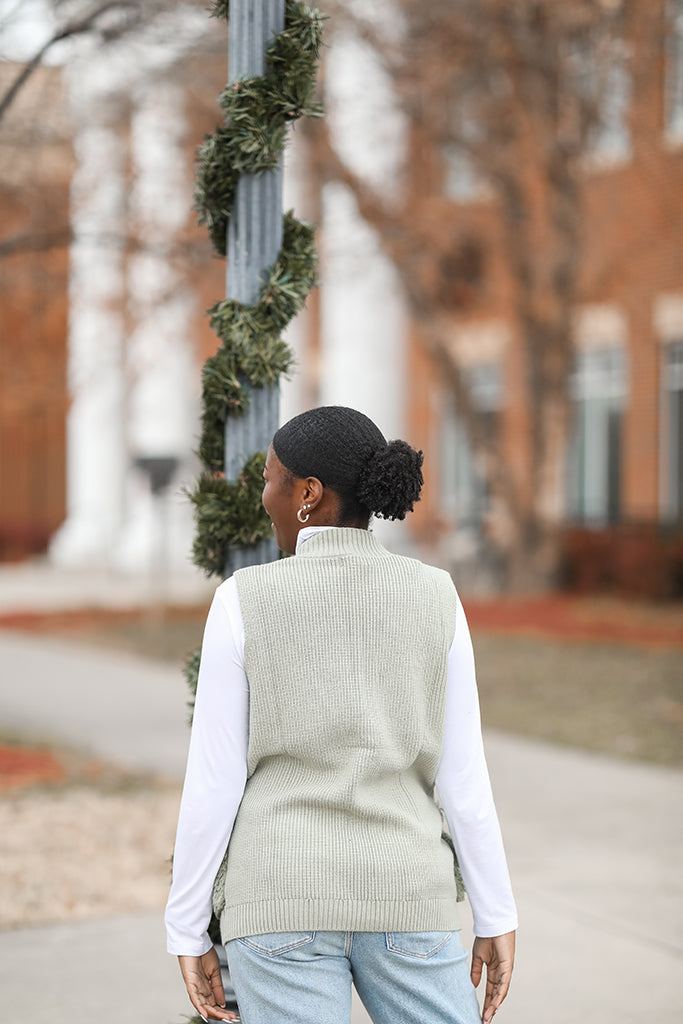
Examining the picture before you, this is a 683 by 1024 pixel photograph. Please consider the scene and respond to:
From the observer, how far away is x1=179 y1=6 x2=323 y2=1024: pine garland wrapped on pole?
10.7 feet

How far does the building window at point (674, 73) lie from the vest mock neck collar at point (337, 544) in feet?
40.4

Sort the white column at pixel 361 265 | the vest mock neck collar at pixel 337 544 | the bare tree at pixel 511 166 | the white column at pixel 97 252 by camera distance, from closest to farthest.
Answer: the vest mock neck collar at pixel 337 544 < the white column at pixel 97 252 < the bare tree at pixel 511 166 < the white column at pixel 361 265

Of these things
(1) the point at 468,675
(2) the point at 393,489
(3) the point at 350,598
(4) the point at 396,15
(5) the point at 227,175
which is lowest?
(1) the point at 468,675

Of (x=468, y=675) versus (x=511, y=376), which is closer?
(x=468, y=675)

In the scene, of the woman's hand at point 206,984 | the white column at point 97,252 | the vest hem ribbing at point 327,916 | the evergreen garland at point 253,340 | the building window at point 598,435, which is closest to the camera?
the vest hem ribbing at point 327,916

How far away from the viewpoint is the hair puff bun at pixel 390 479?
2.26m

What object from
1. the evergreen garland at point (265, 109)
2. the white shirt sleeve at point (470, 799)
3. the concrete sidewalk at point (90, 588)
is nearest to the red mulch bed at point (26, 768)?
the evergreen garland at point (265, 109)

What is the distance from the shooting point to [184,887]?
232 cm

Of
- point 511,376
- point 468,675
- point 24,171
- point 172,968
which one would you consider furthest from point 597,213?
point 468,675

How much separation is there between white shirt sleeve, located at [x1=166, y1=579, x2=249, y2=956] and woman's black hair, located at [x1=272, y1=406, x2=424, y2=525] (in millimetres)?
244

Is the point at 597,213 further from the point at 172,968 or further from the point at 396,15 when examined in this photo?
the point at 172,968

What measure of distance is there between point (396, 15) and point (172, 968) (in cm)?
1183

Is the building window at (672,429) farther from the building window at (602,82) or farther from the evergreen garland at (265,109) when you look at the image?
the evergreen garland at (265,109)

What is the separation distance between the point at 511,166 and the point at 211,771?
1527 centimetres
